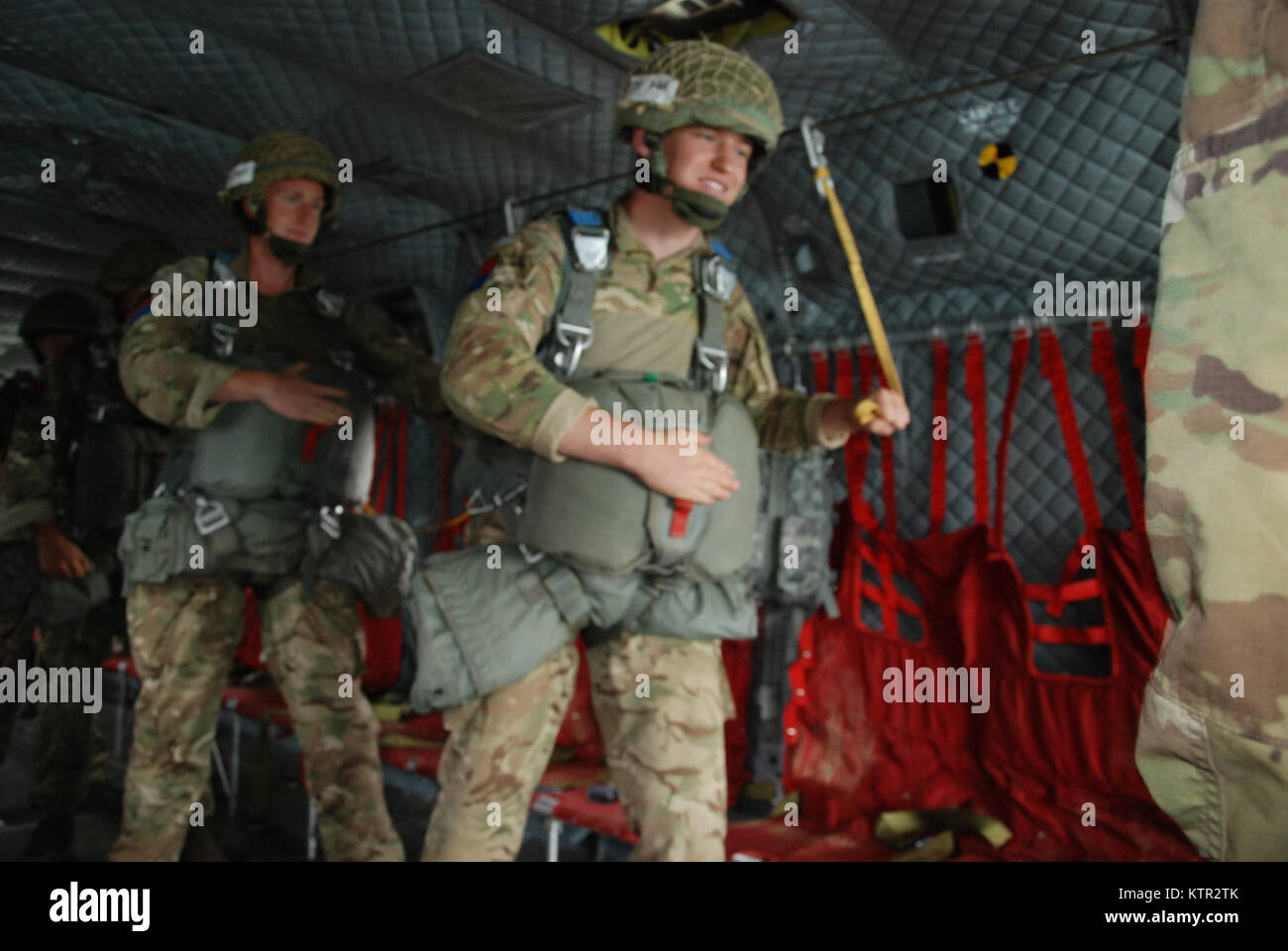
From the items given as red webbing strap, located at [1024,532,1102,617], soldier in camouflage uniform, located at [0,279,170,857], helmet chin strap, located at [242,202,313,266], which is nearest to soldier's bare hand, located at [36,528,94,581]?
soldier in camouflage uniform, located at [0,279,170,857]

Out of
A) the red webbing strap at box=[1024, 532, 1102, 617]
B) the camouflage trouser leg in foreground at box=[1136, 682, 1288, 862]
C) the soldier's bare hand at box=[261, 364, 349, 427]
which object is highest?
the soldier's bare hand at box=[261, 364, 349, 427]

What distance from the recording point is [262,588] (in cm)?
279

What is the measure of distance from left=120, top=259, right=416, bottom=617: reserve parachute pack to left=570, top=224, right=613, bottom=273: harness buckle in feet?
3.77

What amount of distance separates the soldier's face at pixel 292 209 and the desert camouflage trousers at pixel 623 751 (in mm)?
1547

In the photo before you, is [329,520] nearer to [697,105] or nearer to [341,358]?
[341,358]

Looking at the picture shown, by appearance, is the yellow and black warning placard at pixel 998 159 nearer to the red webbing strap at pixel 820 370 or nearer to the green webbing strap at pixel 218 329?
the red webbing strap at pixel 820 370

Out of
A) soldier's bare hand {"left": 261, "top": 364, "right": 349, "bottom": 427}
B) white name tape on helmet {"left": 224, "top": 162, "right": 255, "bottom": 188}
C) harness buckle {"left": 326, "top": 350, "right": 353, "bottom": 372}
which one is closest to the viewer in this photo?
soldier's bare hand {"left": 261, "top": 364, "right": 349, "bottom": 427}

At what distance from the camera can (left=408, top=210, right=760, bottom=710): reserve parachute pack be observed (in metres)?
1.81

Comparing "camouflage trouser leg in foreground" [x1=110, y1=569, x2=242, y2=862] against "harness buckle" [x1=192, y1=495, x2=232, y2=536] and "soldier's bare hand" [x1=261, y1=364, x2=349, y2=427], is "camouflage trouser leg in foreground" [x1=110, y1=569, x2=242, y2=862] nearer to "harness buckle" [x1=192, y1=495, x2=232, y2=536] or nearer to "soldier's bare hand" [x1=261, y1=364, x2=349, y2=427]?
"harness buckle" [x1=192, y1=495, x2=232, y2=536]

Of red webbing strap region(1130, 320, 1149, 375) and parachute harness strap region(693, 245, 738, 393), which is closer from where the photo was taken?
parachute harness strap region(693, 245, 738, 393)

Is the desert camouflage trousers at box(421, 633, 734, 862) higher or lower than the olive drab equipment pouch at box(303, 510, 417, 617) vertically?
lower

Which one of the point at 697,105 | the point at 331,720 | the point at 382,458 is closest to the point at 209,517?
the point at 331,720

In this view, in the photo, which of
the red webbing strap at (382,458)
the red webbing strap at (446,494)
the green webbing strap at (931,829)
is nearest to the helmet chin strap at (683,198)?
the green webbing strap at (931,829)

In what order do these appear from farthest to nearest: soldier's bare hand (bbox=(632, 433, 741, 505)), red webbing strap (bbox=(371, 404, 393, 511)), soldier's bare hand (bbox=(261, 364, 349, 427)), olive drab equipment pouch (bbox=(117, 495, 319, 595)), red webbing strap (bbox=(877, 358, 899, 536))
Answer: red webbing strap (bbox=(371, 404, 393, 511)) → red webbing strap (bbox=(877, 358, 899, 536)) → olive drab equipment pouch (bbox=(117, 495, 319, 595)) → soldier's bare hand (bbox=(261, 364, 349, 427)) → soldier's bare hand (bbox=(632, 433, 741, 505))
